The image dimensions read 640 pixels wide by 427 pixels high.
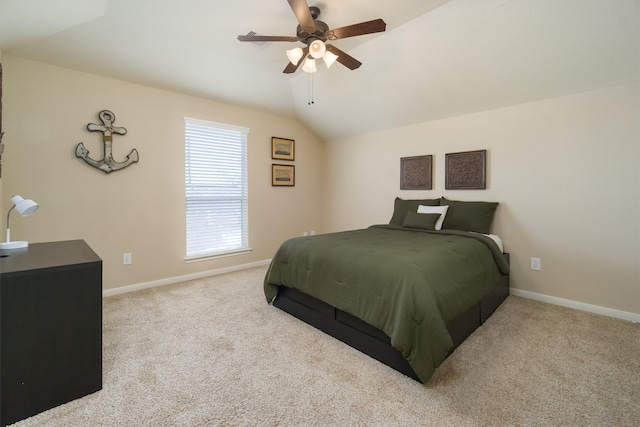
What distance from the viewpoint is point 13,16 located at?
79.3 inches

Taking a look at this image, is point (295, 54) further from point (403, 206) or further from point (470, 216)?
point (470, 216)

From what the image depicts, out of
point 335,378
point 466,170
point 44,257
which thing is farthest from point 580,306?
point 44,257

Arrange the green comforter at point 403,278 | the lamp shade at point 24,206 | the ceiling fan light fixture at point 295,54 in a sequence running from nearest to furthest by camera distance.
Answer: the green comforter at point 403,278
the lamp shade at point 24,206
the ceiling fan light fixture at point 295,54

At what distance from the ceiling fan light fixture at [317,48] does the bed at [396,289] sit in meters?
1.53

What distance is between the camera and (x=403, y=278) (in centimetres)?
170

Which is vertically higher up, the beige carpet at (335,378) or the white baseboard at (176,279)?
the white baseboard at (176,279)

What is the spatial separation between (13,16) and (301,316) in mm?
3147

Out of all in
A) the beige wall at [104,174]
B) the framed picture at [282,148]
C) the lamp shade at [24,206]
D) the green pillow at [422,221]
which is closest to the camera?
the lamp shade at [24,206]

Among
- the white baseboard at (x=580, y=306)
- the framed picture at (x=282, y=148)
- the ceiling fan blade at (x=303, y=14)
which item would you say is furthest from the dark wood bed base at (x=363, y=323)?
the framed picture at (x=282, y=148)

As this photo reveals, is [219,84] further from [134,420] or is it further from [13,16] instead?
[134,420]

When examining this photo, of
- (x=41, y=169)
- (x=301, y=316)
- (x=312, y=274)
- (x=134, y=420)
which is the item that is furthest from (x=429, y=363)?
(x=41, y=169)

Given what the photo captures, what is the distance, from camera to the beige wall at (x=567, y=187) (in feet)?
8.02

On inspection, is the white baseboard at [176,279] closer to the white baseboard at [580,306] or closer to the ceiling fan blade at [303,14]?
the ceiling fan blade at [303,14]

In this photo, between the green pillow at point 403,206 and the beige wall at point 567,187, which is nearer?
the beige wall at point 567,187
